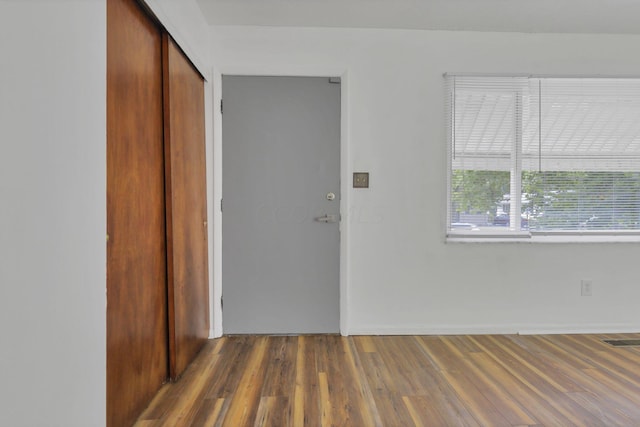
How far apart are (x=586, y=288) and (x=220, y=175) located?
314 cm

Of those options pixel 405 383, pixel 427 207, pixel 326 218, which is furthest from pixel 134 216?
pixel 427 207

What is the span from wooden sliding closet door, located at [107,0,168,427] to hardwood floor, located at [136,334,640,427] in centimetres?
26

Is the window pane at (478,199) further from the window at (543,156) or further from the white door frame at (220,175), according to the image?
the white door frame at (220,175)

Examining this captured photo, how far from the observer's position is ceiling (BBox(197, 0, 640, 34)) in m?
2.42

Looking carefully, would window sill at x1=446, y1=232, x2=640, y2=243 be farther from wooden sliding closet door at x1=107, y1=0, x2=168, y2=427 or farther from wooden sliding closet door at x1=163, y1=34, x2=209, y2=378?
wooden sliding closet door at x1=107, y1=0, x2=168, y2=427

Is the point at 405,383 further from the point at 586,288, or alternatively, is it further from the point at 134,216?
the point at 586,288

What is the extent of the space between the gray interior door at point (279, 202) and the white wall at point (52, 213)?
1468mm

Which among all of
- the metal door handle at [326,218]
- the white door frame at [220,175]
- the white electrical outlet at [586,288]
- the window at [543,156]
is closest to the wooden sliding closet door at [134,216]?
the white door frame at [220,175]

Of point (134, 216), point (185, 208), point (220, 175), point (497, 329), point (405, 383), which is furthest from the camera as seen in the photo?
point (497, 329)

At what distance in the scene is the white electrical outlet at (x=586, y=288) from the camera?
2896 mm

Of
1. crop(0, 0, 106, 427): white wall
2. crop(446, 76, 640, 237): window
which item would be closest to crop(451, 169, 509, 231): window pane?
crop(446, 76, 640, 237): window

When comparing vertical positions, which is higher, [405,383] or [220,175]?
[220,175]

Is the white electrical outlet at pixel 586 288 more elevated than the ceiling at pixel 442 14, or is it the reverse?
the ceiling at pixel 442 14

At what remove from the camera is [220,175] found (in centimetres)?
277
